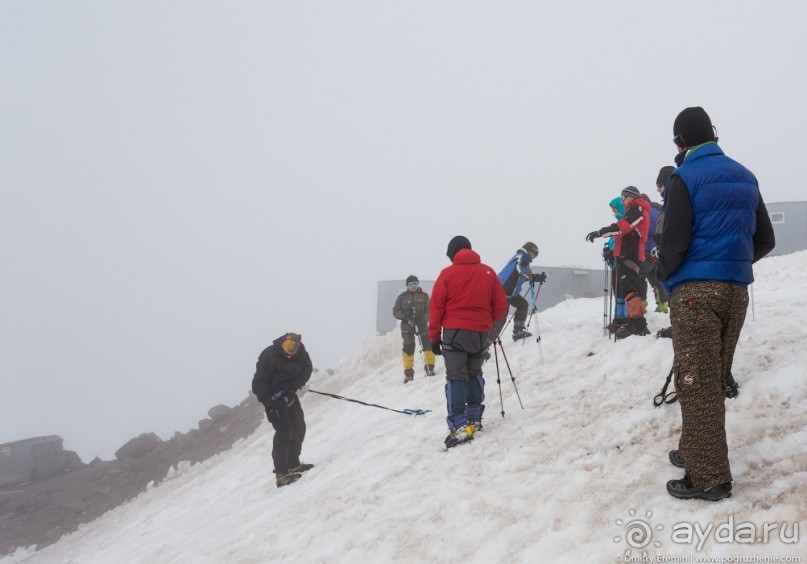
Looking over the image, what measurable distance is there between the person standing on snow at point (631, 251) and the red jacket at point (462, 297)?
2.78 m

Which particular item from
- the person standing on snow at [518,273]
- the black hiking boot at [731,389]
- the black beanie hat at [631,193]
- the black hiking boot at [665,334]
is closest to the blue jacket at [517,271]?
the person standing on snow at [518,273]

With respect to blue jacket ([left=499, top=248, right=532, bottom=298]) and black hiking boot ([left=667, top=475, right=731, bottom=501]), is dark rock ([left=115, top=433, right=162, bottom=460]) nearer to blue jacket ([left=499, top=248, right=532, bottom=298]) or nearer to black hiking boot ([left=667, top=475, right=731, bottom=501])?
blue jacket ([left=499, top=248, right=532, bottom=298])

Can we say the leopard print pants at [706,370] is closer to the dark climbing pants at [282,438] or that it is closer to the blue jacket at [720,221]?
the blue jacket at [720,221]

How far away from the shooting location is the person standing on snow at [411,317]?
13594mm

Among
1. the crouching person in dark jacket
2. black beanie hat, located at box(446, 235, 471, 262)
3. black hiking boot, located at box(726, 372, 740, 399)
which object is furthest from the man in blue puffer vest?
the crouching person in dark jacket

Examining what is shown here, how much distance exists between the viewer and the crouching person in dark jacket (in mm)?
8867

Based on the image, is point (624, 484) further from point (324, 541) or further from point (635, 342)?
point (635, 342)

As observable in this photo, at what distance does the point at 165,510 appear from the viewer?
12773 mm

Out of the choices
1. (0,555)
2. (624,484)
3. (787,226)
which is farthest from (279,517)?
(787,226)

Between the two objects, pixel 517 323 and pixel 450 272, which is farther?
pixel 517 323

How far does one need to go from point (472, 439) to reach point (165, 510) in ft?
33.0

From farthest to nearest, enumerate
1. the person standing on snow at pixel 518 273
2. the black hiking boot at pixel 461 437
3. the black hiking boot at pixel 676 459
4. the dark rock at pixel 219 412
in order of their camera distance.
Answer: the dark rock at pixel 219 412, the person standing on snow at pixel 518 273, the black hiking boot at pixel 461 437, the black hiking boot at pixel 676 459

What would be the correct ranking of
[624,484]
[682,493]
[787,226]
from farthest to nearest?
[787,226], [624,484], [682,493]

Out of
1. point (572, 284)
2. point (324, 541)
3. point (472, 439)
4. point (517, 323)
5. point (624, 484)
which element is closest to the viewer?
point (624, 484)
